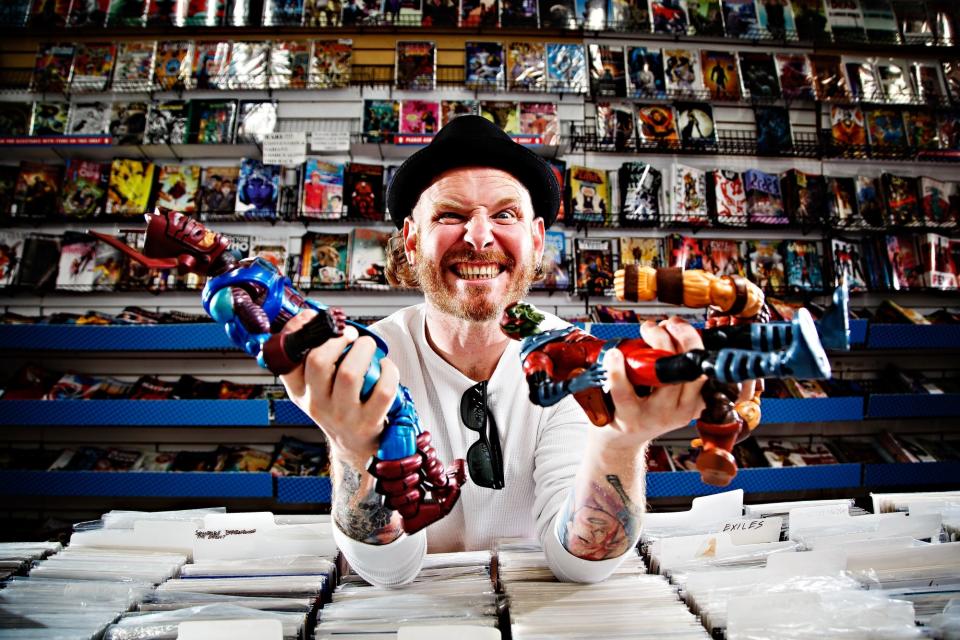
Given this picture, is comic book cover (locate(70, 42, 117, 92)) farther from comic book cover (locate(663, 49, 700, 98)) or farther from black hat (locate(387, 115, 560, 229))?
comic book cover (locate(663, 49, 700, 98))

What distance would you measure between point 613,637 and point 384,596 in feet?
1.35

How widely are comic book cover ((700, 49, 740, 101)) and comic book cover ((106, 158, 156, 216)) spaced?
370 cm

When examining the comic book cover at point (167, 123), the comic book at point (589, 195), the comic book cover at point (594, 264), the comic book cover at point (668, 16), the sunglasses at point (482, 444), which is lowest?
the sunglasses at point (482, 444)

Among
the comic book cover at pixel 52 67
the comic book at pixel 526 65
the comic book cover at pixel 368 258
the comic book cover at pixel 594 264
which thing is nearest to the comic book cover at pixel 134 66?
the comic book cover at pixel 52 67

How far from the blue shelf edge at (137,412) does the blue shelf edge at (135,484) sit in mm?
270

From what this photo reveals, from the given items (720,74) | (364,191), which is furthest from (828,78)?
(364,191)

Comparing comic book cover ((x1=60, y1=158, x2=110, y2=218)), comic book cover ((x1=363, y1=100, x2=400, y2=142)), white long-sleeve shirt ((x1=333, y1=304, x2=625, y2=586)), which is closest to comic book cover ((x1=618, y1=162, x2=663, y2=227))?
comic book cover ((x1=363, y1=100, x2=400, y2=142))

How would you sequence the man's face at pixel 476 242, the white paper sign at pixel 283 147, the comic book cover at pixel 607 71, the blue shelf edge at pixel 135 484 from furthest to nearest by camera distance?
the comic book cover at pixel 607 71, the white paper sign at pixel 283 147, the blue shelf edge at pixel 135 484, the man's face at pixel 476 242

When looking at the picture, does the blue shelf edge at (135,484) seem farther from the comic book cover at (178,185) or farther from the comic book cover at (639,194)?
the comic book cover at (639,194)

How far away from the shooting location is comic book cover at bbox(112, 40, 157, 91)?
3334 millimetres

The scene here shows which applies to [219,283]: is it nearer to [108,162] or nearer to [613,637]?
[613,637]

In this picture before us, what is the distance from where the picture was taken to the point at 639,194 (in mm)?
3254

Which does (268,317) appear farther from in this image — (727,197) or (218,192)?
(727,197)

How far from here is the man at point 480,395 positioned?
700mm
